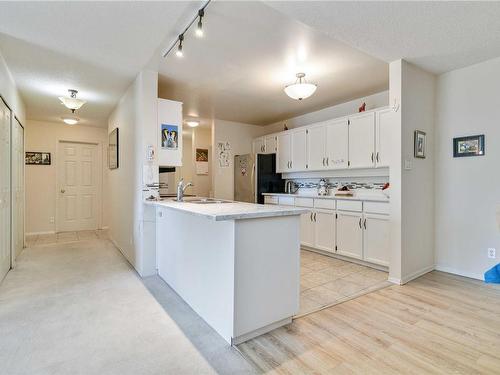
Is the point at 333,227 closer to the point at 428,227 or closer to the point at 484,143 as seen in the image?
the point at 428,227

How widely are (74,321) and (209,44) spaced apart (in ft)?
8.78

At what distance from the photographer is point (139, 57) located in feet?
9.54

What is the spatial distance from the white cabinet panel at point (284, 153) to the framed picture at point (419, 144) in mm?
2279

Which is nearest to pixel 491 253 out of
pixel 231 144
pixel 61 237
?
pixel 231 144

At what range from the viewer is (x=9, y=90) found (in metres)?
3.38

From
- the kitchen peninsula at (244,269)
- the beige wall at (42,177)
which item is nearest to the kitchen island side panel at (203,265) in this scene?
the kitchen peninsula at (244,269)

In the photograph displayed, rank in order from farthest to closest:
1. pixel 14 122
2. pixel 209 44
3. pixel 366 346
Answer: pixel 14 122
pixel 209 44
pixel 366 346

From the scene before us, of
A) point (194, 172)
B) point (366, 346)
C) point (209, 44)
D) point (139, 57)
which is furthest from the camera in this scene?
point (194, 172)

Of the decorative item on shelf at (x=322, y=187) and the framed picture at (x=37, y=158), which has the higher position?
the framed picture at (x=37, y=158)

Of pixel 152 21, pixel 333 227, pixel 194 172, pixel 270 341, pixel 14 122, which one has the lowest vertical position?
pixel 270 341

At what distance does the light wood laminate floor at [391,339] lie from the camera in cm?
165

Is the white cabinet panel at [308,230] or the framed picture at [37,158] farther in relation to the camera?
the framed picture at [37,158]

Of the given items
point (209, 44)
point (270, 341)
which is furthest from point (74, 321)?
point (209, 44)

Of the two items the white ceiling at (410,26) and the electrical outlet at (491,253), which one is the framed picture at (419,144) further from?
the electrical outlet at (491,253)
